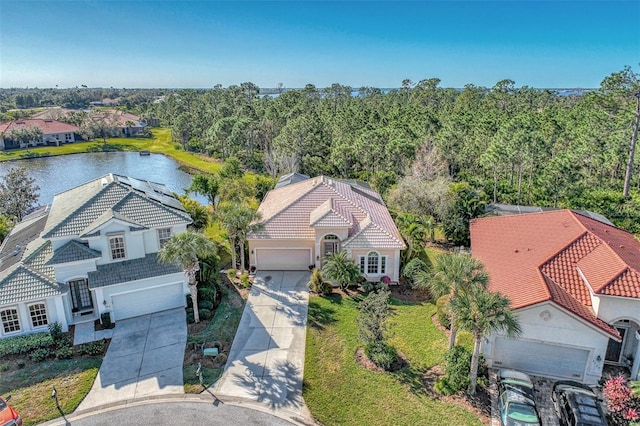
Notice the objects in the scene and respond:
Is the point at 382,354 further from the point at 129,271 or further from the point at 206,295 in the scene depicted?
the point at 129,271

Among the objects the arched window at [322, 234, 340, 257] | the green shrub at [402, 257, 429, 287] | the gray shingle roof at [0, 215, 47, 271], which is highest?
the gray shingle roof at [0, 215, 47, 271]

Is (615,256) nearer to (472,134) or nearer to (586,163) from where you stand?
(586,163)

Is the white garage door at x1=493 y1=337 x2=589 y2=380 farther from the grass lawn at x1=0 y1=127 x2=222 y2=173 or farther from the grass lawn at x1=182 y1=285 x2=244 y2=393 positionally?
the grass lawn at x1=0 y1=127 x2=222 y2=173

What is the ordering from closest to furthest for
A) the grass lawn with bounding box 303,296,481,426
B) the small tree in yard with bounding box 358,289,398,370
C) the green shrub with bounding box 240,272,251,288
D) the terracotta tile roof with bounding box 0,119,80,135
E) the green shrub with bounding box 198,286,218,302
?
the grass lawn with bounding box 303,296,481,426
the small tree in yard with bounding box 358,289,398,370
the green shrub with bounding box 198,286,218,302
the green shrub with bounding box 240,272,251,288
the terracotta tile roof with bounding box 0,119,80,135

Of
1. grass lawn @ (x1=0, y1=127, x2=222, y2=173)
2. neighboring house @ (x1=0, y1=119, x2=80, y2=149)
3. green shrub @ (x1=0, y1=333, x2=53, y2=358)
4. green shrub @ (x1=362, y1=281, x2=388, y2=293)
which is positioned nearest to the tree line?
grass lawn @ (x1=0, y1=127, x2=222, y2=173)

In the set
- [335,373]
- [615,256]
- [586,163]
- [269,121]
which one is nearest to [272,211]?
[335,373]
